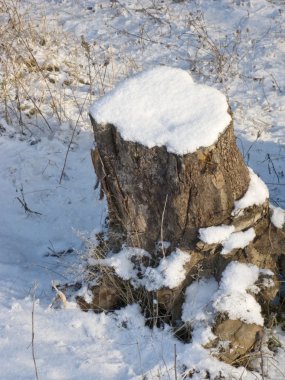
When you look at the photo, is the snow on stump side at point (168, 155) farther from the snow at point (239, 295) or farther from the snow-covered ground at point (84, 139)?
the snow-covered ground at point (84, 139)

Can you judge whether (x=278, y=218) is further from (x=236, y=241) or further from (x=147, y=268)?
(x=147, y=268)

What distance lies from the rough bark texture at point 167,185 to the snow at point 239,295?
30 centimetres

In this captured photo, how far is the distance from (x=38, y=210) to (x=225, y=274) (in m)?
2.00

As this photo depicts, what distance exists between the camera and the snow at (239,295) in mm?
2859

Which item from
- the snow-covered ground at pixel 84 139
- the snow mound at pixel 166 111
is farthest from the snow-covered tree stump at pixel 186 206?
the snow-covered ground at pixel 84 139

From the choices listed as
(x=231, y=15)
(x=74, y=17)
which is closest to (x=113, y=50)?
(x=74, y=17)

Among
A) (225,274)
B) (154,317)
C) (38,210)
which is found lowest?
(38,210)

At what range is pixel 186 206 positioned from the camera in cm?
286

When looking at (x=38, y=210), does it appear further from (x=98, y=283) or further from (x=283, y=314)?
(x=283, y=314)

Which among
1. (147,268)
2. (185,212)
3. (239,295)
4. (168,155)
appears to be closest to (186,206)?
(185,212)

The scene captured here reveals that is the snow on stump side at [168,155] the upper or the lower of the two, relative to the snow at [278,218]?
upper

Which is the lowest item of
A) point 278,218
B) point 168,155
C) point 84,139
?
point 84,139

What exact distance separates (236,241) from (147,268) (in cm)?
55

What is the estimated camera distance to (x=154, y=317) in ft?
9.83
